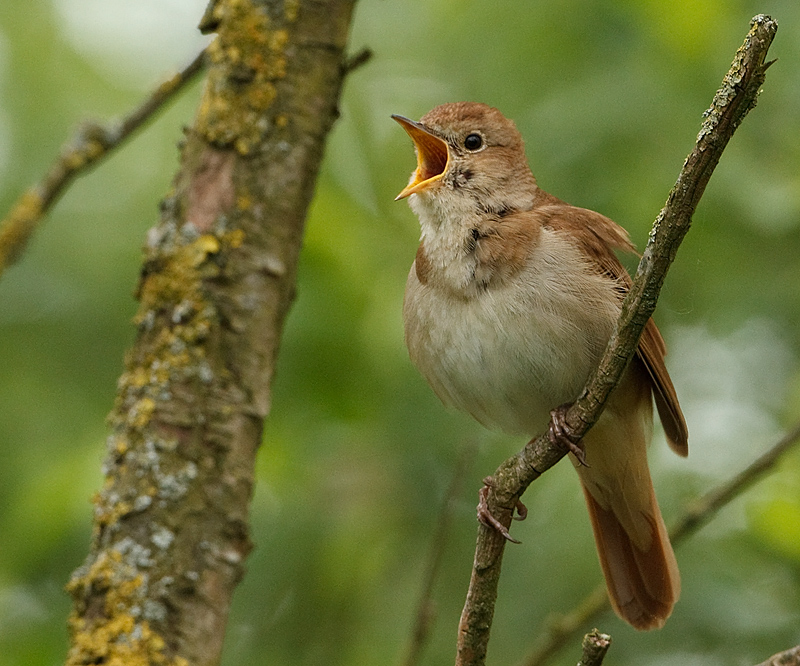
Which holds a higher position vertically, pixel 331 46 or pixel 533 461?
pixel 331 46

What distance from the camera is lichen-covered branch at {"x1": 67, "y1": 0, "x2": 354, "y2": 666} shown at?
3326mm

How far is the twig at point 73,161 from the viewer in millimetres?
3914

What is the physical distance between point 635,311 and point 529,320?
952 millimetres

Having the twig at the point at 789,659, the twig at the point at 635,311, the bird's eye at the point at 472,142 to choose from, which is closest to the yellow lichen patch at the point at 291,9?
the bird's eye at the point at 472,142

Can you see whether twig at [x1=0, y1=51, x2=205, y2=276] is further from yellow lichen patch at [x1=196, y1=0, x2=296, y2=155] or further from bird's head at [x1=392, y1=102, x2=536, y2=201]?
bird's head at [x1=392, y1=102, x2=536, y2=201]

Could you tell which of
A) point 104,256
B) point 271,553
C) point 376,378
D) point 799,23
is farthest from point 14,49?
point 799,23

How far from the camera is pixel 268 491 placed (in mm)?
4441

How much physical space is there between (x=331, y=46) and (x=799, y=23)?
1892 millimetres

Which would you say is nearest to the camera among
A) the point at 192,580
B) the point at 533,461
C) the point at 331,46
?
the point at 533,461

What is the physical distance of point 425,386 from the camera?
4617mm

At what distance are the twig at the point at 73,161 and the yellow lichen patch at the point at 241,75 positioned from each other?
29 cm

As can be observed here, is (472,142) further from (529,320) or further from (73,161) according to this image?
(73,161)

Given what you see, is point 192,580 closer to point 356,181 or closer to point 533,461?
point 533,461

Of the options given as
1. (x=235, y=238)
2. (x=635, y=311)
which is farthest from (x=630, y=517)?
(x=235, y=238)
